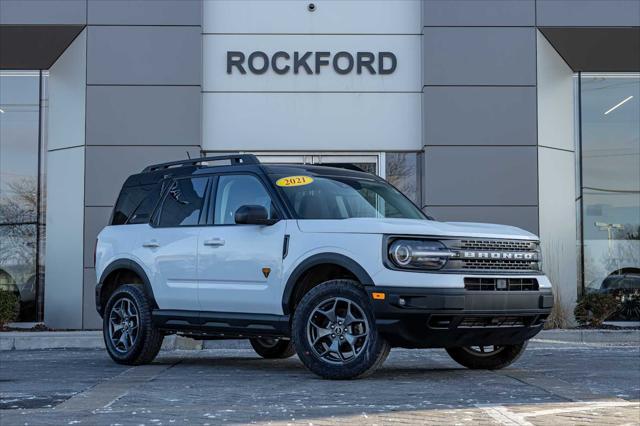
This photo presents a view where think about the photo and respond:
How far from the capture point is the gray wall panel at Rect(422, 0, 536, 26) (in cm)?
1603

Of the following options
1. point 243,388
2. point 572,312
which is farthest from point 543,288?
point 572,312

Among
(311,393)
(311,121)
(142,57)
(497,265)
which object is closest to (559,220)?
(311,121)

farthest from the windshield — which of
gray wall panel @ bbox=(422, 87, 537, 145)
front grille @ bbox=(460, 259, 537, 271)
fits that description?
gray wall panel @ bbox=(422, 87, 537, 145)

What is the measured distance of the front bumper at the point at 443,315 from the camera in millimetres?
7207

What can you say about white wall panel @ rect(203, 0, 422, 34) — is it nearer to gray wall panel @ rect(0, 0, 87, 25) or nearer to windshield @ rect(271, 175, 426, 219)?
gray wall panel @ rect(0, 0, 87, 25)

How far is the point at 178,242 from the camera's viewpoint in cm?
898

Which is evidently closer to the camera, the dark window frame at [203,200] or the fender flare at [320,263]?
the fender flare at [320,263]

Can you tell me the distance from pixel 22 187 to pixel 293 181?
31.3 ft

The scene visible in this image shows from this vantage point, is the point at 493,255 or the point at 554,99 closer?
the point at 493,255

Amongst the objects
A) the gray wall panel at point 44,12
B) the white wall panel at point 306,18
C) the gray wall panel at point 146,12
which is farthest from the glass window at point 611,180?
the gray wall panel at point 44,12

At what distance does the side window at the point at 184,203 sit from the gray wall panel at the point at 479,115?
Answer: 23.6 feet

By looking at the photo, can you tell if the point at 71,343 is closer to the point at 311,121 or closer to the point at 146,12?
the point at 311,121

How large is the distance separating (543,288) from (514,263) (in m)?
0.33

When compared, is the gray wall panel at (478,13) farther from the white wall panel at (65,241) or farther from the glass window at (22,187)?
the glass window at (22,187)
